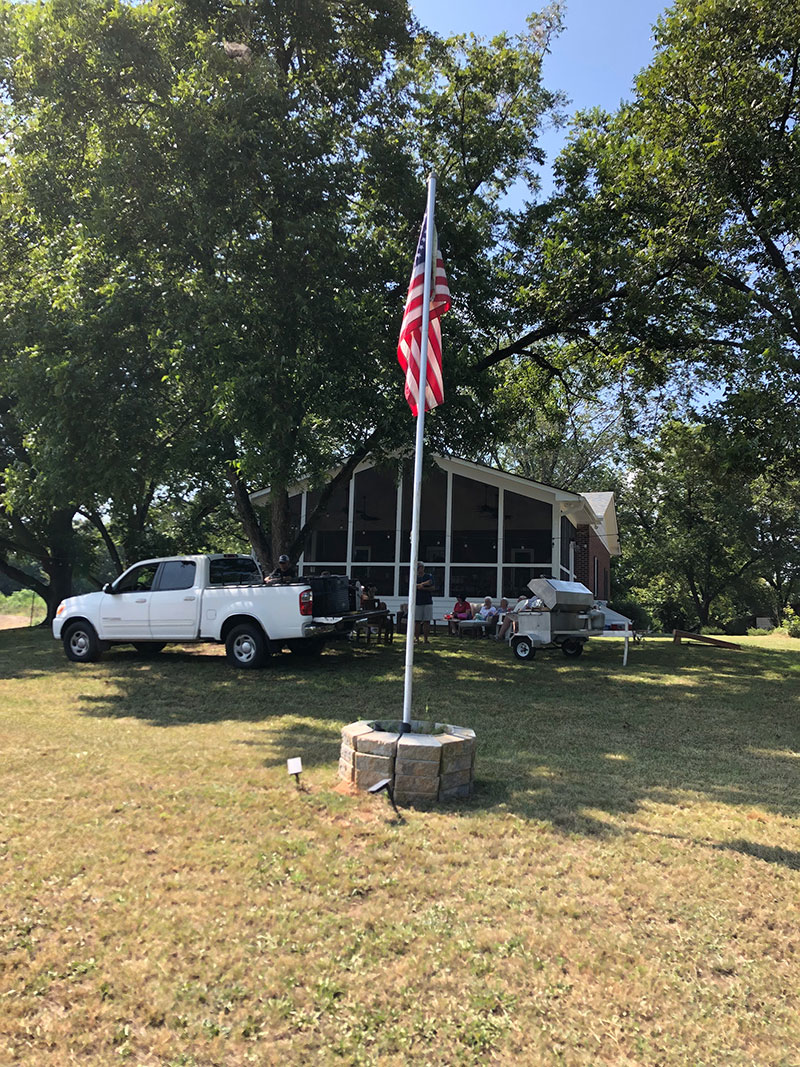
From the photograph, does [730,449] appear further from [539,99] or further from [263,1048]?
[263,1048]

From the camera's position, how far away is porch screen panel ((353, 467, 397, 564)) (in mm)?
20875

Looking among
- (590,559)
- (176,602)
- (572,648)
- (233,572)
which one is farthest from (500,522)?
(176,602)

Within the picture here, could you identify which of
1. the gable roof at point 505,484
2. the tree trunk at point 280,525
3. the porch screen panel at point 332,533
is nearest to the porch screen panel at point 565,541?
the gable roof at point 505,484

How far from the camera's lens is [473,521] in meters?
20.3

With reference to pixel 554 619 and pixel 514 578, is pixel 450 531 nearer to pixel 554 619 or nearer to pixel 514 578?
pixel 514 578

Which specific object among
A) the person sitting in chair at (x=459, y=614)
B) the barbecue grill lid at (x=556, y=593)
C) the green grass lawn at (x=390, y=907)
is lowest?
the green grass lawn at (x=390, y=907)

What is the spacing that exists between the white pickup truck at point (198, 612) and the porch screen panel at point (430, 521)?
8.09 m

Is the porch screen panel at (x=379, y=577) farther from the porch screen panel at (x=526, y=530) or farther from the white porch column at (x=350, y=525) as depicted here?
the porch screen panel at (x=526, y=530)

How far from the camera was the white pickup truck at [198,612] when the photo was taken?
10.9 meters

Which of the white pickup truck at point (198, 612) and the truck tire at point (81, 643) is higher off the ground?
the white pickup truck at point (198, 612)

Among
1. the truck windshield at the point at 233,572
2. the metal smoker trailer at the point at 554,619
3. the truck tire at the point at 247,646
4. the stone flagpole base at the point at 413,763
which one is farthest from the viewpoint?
the metal smoker trailer at the point at 554,619

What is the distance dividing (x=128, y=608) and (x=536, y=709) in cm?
709

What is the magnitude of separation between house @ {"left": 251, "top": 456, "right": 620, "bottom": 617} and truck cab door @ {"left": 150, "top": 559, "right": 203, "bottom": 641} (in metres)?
7.85

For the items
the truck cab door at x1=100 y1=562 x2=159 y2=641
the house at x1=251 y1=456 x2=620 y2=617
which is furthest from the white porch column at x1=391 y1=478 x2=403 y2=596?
the truck cab door at x1=100 y1=562 x2=159 y2=641
